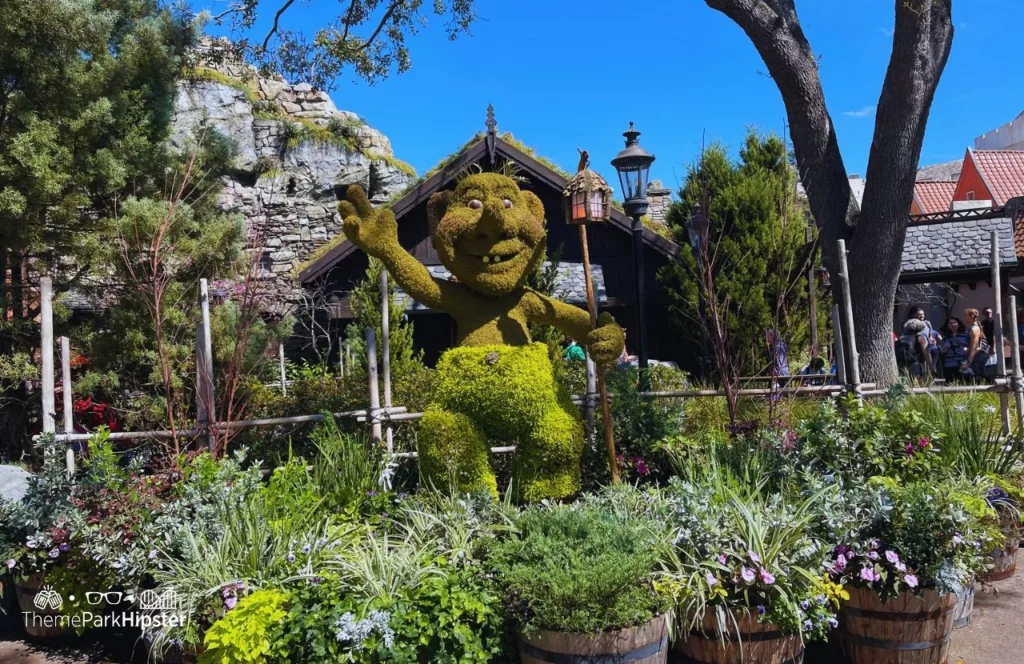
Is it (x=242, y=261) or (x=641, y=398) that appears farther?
(x=242, y=261)

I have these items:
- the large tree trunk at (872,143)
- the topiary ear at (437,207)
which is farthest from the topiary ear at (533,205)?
the large tree trunk at (872,143)

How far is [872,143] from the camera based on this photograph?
6.98m

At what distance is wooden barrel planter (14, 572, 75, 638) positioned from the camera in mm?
3748

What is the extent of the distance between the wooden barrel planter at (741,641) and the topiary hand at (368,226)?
9.63 ft

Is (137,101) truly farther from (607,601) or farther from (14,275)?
(607,601)

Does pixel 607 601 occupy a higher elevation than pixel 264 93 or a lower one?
lower

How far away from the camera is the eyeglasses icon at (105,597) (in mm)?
3564

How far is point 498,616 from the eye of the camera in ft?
9.36

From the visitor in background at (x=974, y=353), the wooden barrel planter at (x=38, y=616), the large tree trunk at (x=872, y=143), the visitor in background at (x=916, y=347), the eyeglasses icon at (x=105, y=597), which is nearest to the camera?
the eyeglasses icon at (x=105, y=597)

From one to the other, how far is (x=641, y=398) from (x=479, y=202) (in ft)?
6.82

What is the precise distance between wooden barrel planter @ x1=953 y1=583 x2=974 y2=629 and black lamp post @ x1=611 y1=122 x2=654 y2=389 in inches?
127

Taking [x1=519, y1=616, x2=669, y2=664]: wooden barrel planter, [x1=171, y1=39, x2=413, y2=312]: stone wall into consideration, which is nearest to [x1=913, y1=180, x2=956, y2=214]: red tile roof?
[x1=171, y1=39, x2=413, y2=312]: stone wall

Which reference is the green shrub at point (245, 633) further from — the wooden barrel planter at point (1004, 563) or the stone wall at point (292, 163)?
the stone wall at point (292, 163)

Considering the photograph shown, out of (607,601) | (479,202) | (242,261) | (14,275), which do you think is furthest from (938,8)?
(14,275)
